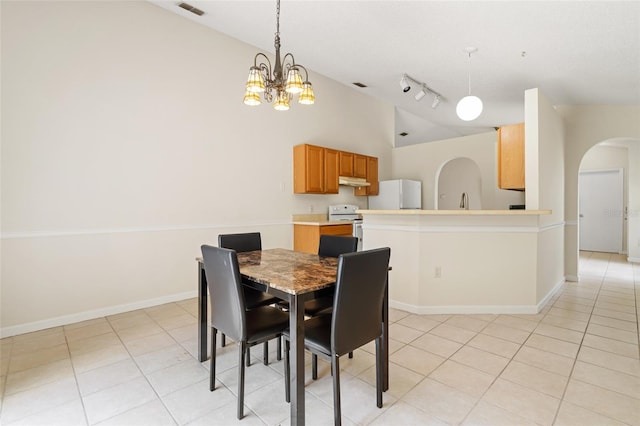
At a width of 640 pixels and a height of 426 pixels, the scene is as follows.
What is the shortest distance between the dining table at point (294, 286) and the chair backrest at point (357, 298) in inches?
4.6

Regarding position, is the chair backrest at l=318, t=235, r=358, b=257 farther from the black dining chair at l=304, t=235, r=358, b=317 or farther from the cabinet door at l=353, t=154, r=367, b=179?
the cabinet door at l=353, t=154, r=367, b=179

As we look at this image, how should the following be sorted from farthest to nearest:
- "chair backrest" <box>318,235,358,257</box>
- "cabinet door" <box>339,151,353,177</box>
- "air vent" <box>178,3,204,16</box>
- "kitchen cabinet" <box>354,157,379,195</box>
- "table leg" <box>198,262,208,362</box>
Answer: "kitchen cabinet" <box>354,157,379,195</box> < "cabinet door" <box>339,151,353,177</box> < "air vent" <box>178,3,204,16</box> < "chair backrest" <box>318,235,358,257</box> < "table leg" <box>198,262,208,362</box>

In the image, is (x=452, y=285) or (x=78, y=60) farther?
(x=452, y=285)

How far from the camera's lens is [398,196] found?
596cm

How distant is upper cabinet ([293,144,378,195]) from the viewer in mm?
4777

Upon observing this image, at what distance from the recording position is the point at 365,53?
13.4ft

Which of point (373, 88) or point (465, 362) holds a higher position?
point (373, 88)

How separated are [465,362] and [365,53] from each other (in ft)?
12.0

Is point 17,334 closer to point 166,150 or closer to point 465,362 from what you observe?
point 166,150

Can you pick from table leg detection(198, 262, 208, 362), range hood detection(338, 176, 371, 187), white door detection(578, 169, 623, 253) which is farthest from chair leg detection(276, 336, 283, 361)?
white door detection(578, 169, 623, 253)

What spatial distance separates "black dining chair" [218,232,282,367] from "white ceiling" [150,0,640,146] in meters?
2.34

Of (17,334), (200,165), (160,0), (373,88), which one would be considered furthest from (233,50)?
(17,334)

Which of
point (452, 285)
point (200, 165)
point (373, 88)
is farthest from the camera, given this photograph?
point (373, 88)

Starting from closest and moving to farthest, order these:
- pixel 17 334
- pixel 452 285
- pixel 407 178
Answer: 1. pixel 17 334
2. pixel 452 285
3. pixel 407 178
